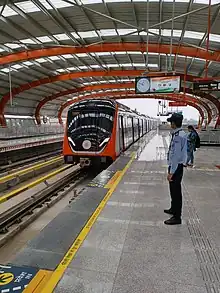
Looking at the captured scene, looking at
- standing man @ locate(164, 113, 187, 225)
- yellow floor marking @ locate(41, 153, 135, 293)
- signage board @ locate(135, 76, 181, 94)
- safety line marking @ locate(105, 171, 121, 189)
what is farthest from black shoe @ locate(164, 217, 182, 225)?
signage board @ locate(135, 76, 181, 94)

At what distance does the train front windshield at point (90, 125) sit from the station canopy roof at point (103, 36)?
3.34m

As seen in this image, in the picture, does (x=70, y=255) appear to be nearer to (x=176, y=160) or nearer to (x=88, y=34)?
(x=176, y=160)

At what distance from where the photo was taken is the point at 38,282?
7.44 ft

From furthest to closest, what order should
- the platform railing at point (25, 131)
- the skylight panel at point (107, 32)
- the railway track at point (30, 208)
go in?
the platform railing at point (25, 131), the skylight panel at point (107, 32), the railway track at point (30, 208)

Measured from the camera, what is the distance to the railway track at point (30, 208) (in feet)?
17.1

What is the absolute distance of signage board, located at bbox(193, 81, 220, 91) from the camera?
35.7ft

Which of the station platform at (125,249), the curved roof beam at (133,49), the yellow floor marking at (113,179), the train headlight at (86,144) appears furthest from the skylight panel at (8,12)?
the station platform at (125,249)

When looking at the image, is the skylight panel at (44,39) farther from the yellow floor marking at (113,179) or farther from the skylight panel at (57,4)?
the yellow floor marking at (113,179)

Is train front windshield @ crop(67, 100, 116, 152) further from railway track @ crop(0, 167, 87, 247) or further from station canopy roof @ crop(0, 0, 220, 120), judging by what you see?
station canopy roof @ crop(0, 0, 220, 120)

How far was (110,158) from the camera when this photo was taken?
9.34 metres

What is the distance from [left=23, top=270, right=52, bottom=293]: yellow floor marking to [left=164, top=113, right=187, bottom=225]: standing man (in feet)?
6.21

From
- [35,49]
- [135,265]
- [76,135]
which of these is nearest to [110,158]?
[76,135]

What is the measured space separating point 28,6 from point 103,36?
539 centimetres

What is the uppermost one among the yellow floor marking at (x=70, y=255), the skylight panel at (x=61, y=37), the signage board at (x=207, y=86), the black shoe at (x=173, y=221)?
the skylight panel at (x=61, y=37)
